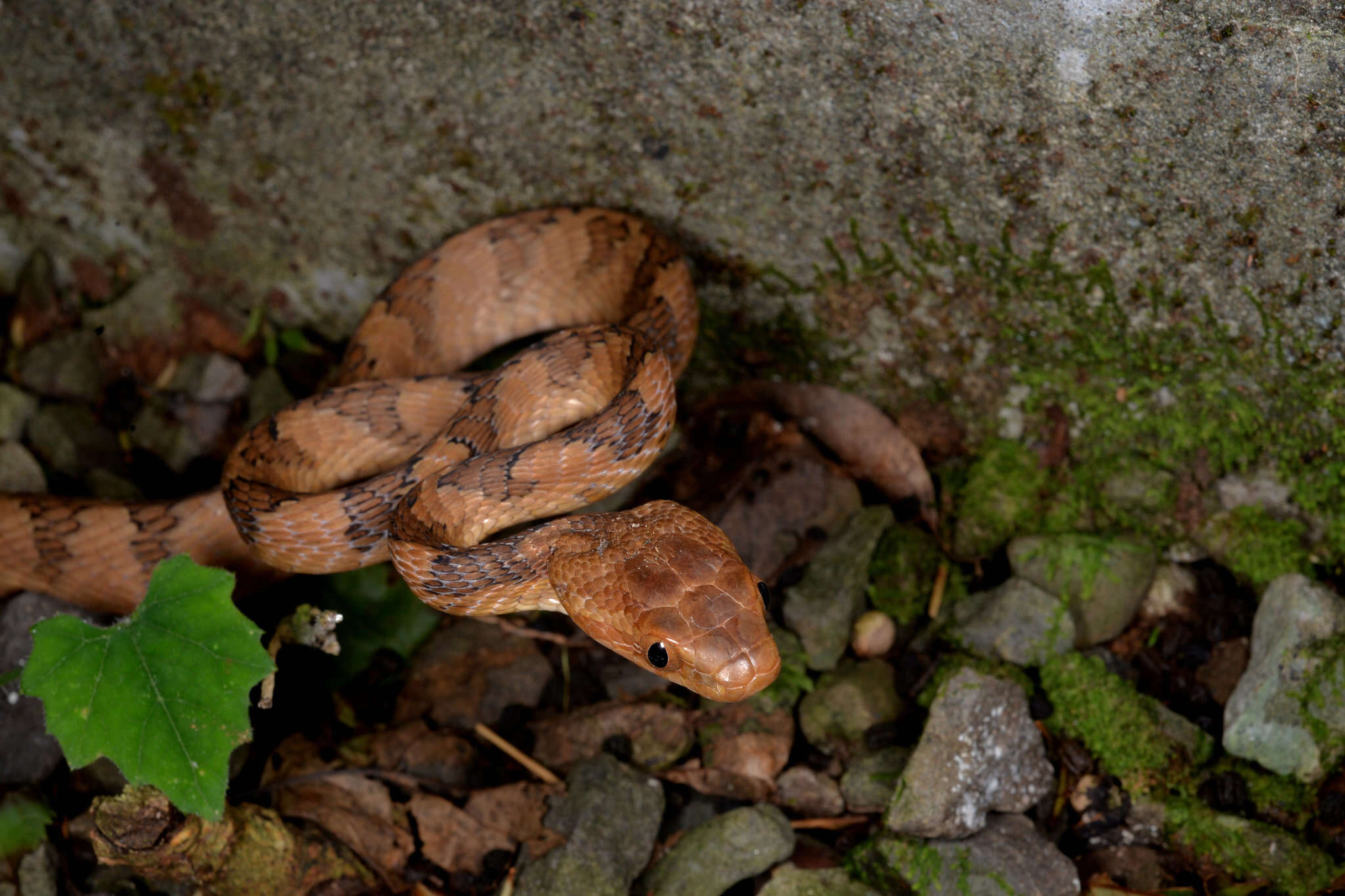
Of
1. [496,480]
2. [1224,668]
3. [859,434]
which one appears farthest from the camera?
[859,434]

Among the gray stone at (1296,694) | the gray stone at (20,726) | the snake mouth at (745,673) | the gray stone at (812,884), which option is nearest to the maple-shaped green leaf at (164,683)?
the gray stone at (20,726)

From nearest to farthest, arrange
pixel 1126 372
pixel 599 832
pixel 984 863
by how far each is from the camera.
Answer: pixel 984 863 < pixel 599 832 < pixel 1126 372

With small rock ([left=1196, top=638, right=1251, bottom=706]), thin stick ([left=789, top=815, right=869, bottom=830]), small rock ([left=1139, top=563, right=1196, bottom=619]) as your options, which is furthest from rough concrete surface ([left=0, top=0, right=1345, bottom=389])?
thin stick ([left=789, top=815, right=869, bottom=830])

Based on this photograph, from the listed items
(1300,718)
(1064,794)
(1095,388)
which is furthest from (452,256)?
(1300,718)

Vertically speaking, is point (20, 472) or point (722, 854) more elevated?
point (20, 472)

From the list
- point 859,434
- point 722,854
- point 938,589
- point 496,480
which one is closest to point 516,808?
point 722,854

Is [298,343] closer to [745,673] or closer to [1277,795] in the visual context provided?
[745,673]
